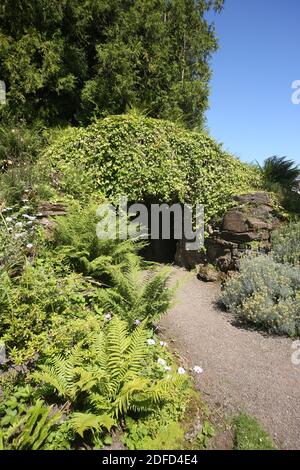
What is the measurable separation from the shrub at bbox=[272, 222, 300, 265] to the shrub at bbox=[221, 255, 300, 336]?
0.24m

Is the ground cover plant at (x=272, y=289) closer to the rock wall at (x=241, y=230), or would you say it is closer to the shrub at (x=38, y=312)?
the rock wall at (x=241, y=230)

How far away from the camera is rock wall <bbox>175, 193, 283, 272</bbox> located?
21.1ft

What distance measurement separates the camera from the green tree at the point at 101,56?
778 cm

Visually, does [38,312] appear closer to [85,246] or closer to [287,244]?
[85,246]

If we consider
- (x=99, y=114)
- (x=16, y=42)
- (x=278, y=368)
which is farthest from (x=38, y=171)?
(x=278, y=368)

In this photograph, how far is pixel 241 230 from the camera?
655 centimetres

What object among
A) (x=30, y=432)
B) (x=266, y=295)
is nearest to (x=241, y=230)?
(x=266, y=295)

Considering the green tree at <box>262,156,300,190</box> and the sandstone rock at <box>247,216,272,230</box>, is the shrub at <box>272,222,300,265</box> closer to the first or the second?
the sandstone rock at <box>247,216,272,230</box>

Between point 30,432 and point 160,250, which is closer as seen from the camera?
point 30,432

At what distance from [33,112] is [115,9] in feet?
13.1

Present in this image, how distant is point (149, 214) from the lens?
25.2 ft

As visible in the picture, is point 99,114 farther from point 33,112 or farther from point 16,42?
point 16,42

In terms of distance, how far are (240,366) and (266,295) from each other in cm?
146

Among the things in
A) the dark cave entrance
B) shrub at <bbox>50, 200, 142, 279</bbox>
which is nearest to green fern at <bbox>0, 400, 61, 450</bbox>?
shrub at <bbox>50, 200, 142, 279</bbox>
